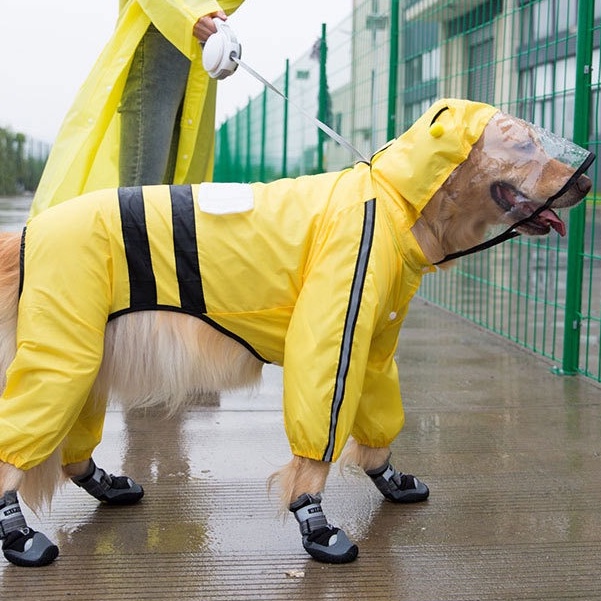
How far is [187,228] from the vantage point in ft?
8.28

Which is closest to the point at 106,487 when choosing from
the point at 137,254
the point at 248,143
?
Result: the point at 137,254

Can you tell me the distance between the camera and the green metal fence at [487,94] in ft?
16.1

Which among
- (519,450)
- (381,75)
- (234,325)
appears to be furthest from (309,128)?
(234,325)

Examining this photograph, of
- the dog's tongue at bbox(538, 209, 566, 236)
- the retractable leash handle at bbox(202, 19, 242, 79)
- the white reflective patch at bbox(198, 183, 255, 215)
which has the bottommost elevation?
the dog's tongue at bbox(538, 209, 566, 236)

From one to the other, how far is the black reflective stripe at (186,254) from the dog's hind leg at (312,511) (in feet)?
1.93

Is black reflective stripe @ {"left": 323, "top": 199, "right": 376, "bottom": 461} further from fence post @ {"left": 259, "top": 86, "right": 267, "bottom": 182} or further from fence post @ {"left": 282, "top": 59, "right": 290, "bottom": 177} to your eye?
fence post @ {"left": 259, "top": 86, "right": 267, "bottom": 182}

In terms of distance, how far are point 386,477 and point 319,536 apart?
539 mm

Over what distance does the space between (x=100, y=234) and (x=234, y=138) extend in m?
17.1

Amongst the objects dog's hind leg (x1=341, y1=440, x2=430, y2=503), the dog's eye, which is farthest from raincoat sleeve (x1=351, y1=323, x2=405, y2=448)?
the dog's eye

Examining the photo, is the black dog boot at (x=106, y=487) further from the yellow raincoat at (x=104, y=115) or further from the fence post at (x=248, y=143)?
the fence post at (x=248, y=143)

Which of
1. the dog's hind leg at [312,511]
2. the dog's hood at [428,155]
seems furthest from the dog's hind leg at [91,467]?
the dog's hood at [428,155]

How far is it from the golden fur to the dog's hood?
48mm

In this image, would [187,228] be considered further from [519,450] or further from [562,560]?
[519,450]

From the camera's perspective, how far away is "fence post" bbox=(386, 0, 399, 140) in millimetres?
7555
